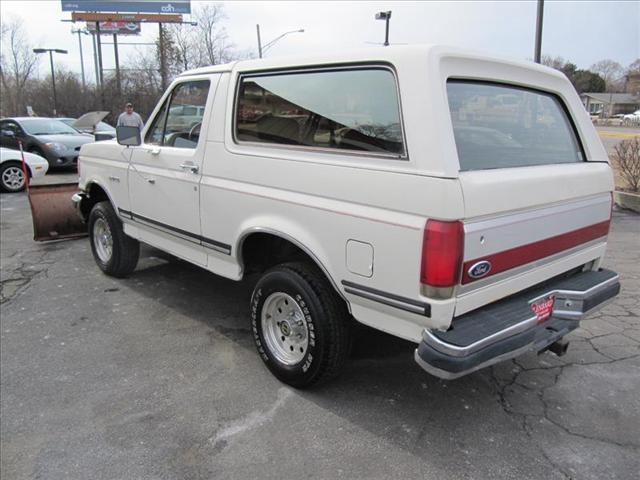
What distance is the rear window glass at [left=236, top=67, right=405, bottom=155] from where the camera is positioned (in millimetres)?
2736

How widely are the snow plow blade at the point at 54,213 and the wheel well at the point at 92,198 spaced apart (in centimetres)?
106

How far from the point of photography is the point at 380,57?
275cm

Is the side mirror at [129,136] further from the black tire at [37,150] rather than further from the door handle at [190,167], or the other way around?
the black tire at [37,150]

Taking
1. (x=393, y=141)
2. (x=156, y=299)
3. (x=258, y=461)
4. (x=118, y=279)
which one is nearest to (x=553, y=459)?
(x=258, y=461)

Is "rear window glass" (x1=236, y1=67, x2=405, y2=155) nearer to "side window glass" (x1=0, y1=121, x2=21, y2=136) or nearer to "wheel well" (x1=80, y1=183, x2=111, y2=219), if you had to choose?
"wheel well" (x1=80, y1=183, x2=111, y2=219)

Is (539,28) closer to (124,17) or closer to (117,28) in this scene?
(124,17)

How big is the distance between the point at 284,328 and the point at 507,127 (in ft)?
6.16

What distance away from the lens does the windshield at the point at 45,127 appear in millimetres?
13367

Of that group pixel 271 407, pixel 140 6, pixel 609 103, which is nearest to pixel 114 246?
Result: pixel 271 407

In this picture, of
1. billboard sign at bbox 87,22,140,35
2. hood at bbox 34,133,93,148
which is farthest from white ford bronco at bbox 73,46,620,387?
billboard sign at bbox 87,22,140,35

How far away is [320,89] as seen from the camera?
10.3 ft

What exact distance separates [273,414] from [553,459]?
1566 mm

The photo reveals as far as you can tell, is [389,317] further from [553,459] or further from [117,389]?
[117,389]

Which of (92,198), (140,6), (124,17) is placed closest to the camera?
(92,198)
